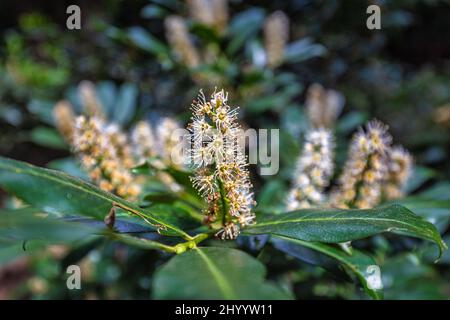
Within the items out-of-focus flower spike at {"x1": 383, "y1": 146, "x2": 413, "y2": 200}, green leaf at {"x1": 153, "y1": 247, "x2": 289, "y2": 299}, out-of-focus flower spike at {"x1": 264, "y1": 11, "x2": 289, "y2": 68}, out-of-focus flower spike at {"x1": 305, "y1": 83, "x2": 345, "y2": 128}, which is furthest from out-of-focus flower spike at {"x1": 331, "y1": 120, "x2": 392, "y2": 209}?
out-of-focus flower spike at {"x1": 264, "y1": 11, "x2": 289, "y2": 68}

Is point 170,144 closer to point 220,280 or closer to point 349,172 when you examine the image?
point 349,172

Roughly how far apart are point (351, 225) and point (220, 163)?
0.24 m

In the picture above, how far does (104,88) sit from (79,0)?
7.22ft

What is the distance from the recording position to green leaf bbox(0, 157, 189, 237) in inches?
22.6

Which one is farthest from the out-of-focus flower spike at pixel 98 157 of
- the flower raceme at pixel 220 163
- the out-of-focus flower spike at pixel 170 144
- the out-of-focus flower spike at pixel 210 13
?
the out-of-focus flower spike at pixel 210 13

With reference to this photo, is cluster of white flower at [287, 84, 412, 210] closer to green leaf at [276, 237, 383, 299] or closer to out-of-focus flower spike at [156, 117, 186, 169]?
green leaf at [276, 237, 383, 299]

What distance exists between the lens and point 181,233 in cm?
70

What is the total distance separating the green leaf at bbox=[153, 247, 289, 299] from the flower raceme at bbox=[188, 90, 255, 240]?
0.51 feet

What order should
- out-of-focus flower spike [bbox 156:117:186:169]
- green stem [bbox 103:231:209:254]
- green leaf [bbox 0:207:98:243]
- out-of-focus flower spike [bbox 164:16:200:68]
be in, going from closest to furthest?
green leaf [bbox 0:207:98:243]
green stem [bbox 103:231:209:254]
out-of-focus flower spike [bbox 156:117:186:169]
out-of-focus flower spike [bbox 164:16:200:68]

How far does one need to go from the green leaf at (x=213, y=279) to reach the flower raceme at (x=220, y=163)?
0.51ft

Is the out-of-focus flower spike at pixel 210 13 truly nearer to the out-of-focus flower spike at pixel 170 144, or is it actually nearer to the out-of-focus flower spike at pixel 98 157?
the out-of-focus flower spike at pixel 170 144

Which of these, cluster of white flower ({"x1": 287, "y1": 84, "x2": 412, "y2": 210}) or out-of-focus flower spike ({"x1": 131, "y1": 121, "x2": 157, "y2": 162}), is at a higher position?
out-of-focus flower spike ({"x1": 131, "y1": 121, "x2": 157, "y2": 162})

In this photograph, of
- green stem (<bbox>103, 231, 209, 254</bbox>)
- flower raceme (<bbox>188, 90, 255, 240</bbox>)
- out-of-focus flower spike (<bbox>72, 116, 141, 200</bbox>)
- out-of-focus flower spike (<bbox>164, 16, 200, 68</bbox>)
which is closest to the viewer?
green stem (<bbox>103, 231, 209, 254</bbox>)
